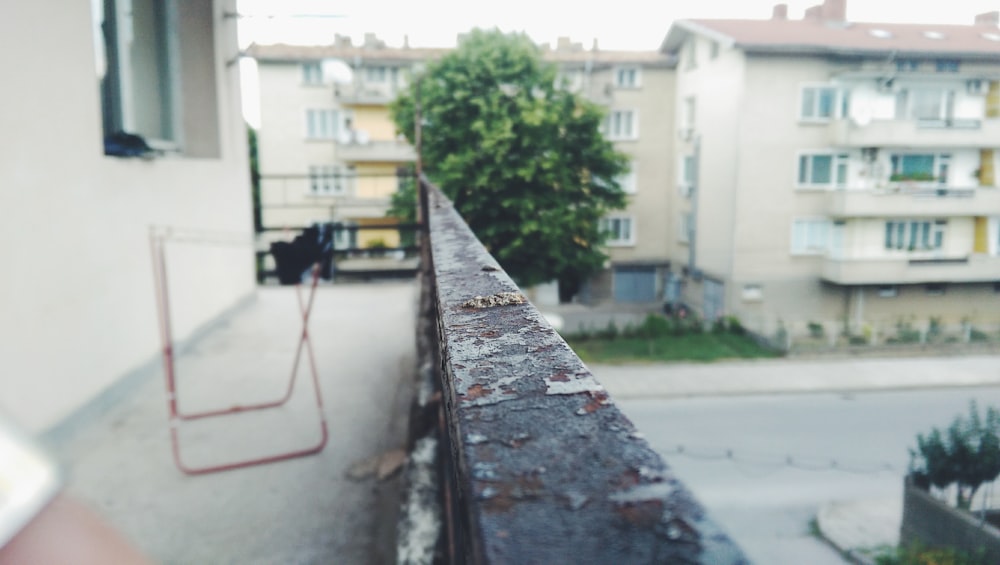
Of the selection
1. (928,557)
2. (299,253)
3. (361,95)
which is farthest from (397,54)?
(928,557)

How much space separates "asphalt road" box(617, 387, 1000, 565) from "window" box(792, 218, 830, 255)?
5.71m

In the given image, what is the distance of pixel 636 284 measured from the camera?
20.7 meters

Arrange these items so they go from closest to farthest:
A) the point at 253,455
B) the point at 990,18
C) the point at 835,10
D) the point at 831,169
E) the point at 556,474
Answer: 1. the point at 556,474
2. the point at 253,455
3. the point at 990,18
4. the point at 831,169
5. the point at 835,10

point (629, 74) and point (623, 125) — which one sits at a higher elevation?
point (629, 74)

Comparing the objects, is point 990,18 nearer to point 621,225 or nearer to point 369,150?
point 621,225

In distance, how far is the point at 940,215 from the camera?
1391 cm

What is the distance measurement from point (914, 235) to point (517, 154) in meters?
8.78

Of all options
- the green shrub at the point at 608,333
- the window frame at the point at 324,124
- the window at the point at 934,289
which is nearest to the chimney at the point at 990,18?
the window at the point at 934,289

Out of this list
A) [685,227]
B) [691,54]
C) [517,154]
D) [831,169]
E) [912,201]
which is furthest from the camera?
[685,227]

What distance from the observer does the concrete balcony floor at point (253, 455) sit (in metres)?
2.24

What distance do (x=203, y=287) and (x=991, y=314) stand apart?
1122 cm

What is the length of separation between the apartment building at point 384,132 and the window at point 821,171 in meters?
4.49

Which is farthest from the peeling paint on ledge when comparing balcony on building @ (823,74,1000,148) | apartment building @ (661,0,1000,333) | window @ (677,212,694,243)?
window @ (677,212,694,243)

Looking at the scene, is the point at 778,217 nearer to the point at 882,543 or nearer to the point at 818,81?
the point at 818,81
